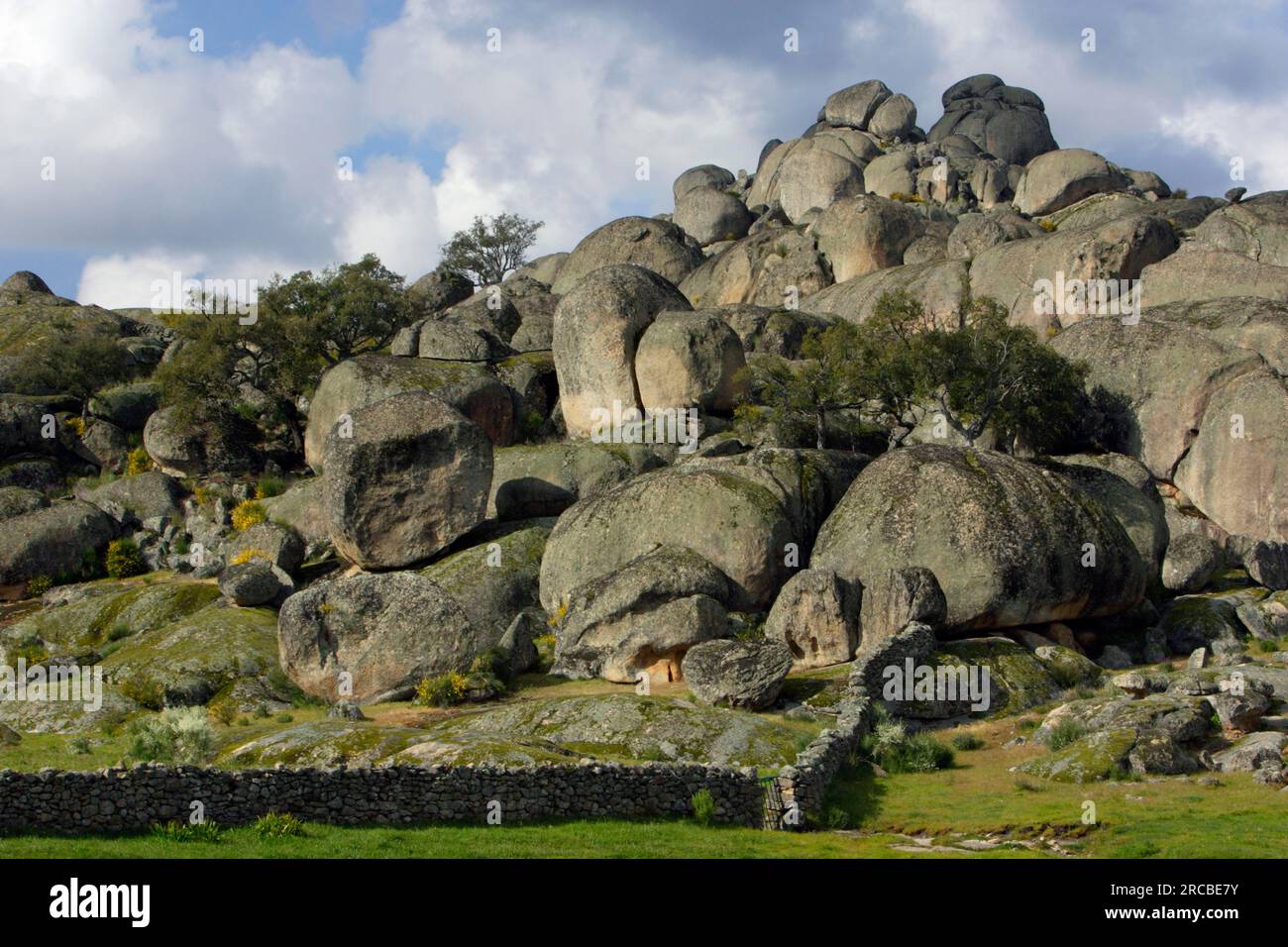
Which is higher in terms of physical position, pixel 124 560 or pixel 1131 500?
pixel 1131 500

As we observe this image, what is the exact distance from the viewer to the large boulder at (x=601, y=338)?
53.0 meters

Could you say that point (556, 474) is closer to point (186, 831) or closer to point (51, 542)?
point (51, 542)

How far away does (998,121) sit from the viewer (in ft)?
339

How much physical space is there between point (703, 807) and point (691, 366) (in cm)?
3059

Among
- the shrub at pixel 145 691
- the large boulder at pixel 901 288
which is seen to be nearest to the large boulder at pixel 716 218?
the large boulder at pixel 901 288

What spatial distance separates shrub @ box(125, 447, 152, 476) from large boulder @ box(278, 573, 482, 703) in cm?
2708

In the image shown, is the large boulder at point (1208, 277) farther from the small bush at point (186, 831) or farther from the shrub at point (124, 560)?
the small bush at point (186, 831)

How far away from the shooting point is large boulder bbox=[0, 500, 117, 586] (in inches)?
2029

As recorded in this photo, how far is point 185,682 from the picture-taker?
3675cm

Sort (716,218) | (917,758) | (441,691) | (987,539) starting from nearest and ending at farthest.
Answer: (917,758)
(441,691)
(987,539)
(716,218)

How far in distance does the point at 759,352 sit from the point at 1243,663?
26.6 meters

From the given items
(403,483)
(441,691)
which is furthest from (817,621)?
(403,483)

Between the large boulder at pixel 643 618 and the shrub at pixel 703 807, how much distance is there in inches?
509
